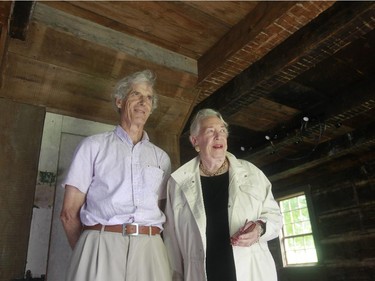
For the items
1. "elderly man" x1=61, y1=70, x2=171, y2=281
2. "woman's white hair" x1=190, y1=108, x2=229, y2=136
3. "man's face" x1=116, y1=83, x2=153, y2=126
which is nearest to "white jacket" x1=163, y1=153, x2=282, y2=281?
"elderly man" x1=61, y1=70, x2=171, y2=281

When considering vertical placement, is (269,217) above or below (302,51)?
below

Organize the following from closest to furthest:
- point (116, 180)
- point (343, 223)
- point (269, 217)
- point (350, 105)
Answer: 1. point (116, 180)
2. point (269, 217)
3. point (350, 105)
4. point (343, 223)

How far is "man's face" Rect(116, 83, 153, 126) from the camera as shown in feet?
5.85

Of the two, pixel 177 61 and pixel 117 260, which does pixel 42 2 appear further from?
pixel 117 260

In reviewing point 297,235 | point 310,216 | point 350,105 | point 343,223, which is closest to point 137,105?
point 350,105

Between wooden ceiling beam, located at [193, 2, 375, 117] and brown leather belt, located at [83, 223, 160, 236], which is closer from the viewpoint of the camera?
brown leather belt, located at [83, 223, 160, 236]

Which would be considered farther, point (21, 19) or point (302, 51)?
point (302, 51)

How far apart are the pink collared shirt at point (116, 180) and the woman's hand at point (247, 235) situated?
0.39 meters

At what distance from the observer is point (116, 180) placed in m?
1.56

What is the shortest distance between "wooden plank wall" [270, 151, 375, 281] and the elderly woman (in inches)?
161

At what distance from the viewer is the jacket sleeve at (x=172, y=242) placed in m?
1.69

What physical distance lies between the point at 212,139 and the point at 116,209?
0.69 meters

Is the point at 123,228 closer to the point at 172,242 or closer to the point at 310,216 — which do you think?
the point at 172,242

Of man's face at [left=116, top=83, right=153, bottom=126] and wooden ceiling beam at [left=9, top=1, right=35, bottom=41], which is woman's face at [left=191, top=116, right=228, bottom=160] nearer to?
man's face at [left=116, top=83, right=153, bottom=126]
